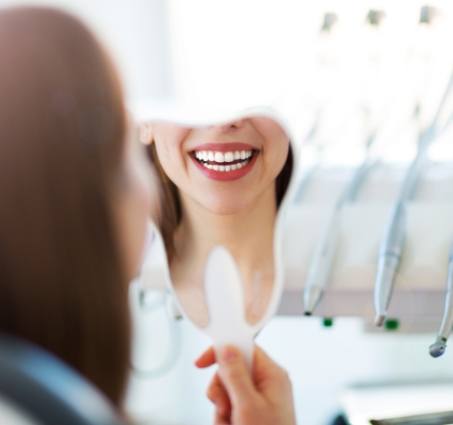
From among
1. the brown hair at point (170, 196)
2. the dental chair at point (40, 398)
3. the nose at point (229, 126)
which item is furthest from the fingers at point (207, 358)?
the dental chair at point (40, 398)

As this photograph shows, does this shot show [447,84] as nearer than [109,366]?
No

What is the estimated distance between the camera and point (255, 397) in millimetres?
732

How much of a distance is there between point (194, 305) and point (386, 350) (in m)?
0.22

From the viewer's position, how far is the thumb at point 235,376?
0.73 meters

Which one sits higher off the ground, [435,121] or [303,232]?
[435,121]

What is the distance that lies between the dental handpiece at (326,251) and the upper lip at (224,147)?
0.42 feet

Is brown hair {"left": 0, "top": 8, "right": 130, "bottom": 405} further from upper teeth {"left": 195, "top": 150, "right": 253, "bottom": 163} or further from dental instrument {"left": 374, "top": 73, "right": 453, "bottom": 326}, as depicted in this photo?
dental instrument {"left": 374, "top": 73, "right": 453, "bottom": 326}

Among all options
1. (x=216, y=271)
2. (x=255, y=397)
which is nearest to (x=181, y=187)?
(x=216, y=271)

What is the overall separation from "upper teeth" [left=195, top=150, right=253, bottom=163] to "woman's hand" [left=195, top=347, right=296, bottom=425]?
19 cm

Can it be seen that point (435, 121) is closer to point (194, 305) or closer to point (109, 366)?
point (194, 305)

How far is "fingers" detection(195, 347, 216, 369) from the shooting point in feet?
2.47

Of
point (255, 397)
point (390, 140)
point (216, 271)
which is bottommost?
point (255, 397)

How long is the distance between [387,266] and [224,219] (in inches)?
6.8

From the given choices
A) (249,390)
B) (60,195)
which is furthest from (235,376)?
(60,195)
